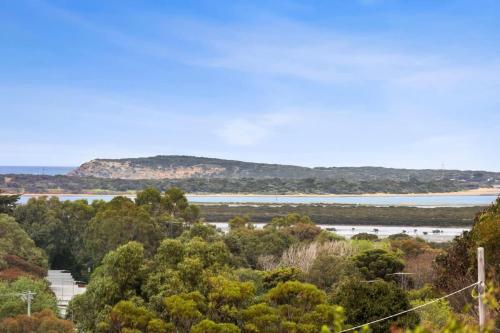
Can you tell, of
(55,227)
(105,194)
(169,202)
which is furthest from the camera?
(105,194)

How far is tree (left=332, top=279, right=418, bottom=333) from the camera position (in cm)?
1844

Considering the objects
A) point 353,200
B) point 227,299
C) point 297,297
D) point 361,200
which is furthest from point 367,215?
point 227,299

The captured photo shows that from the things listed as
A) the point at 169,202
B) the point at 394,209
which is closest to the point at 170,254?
the point at 169,202

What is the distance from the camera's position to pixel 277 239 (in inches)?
Answer: 1483

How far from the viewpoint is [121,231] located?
1467 inches

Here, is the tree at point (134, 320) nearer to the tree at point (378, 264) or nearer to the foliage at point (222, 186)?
the tree at point (378, 264)

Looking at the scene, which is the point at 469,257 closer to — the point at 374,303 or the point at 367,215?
the point at 374,303

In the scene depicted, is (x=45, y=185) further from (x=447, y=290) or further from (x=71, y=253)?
(x=447, y=290)

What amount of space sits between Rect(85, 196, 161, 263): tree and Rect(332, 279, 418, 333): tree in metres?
20.1

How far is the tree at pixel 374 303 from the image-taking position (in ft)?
60.5

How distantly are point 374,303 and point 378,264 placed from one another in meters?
11.9

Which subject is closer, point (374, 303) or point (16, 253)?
point (374, 303)

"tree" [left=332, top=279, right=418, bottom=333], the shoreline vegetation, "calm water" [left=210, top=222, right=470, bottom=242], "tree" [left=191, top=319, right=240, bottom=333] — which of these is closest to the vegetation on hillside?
the shoreline vegetation

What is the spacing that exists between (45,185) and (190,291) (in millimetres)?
149880
